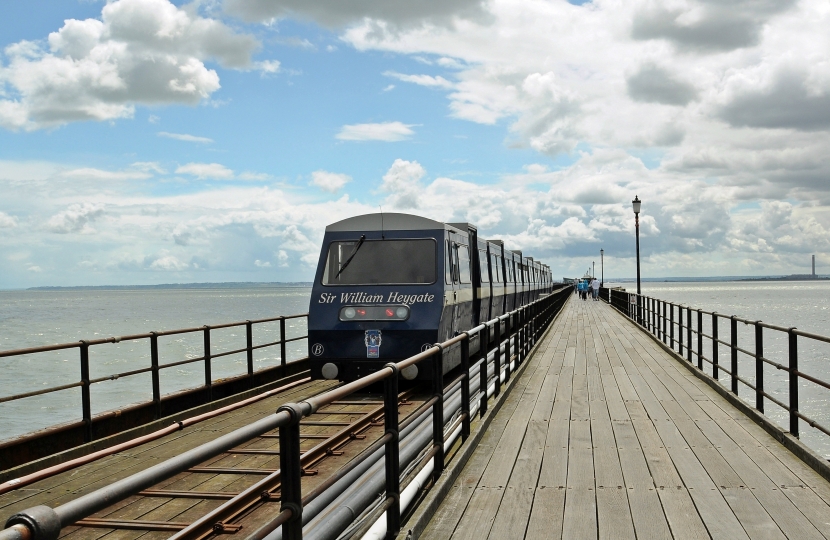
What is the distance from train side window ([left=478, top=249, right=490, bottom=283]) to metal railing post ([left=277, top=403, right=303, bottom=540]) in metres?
14.6

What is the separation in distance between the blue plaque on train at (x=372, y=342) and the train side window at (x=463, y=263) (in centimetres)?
262

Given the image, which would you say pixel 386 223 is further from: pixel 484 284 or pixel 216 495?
pixel 216 495

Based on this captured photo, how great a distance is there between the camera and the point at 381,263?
41.4 ft

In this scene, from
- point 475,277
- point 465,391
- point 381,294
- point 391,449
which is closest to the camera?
point 391,449

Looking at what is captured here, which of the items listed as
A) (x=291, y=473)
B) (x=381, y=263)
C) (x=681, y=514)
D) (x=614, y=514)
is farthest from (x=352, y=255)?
(x=291, y=473)

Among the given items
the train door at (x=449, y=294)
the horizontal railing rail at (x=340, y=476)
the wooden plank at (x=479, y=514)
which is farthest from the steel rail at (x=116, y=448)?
the wooden plank at (x=479, y=514)

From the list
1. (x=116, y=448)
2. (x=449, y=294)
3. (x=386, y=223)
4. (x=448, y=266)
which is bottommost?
(x=116, y=448)

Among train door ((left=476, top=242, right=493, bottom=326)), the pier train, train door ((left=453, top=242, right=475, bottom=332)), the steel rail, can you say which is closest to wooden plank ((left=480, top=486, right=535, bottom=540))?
the steel rail

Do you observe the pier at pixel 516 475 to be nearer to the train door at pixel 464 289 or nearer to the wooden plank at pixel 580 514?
the wooden plank at pixel 580 514

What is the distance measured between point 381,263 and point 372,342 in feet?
4.69

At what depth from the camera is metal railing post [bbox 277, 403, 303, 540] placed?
298 centimetres

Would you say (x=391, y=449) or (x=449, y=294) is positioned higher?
(x=449, y=294)

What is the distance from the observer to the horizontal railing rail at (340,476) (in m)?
1.91

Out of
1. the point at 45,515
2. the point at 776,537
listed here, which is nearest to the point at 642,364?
the point at 776,537
